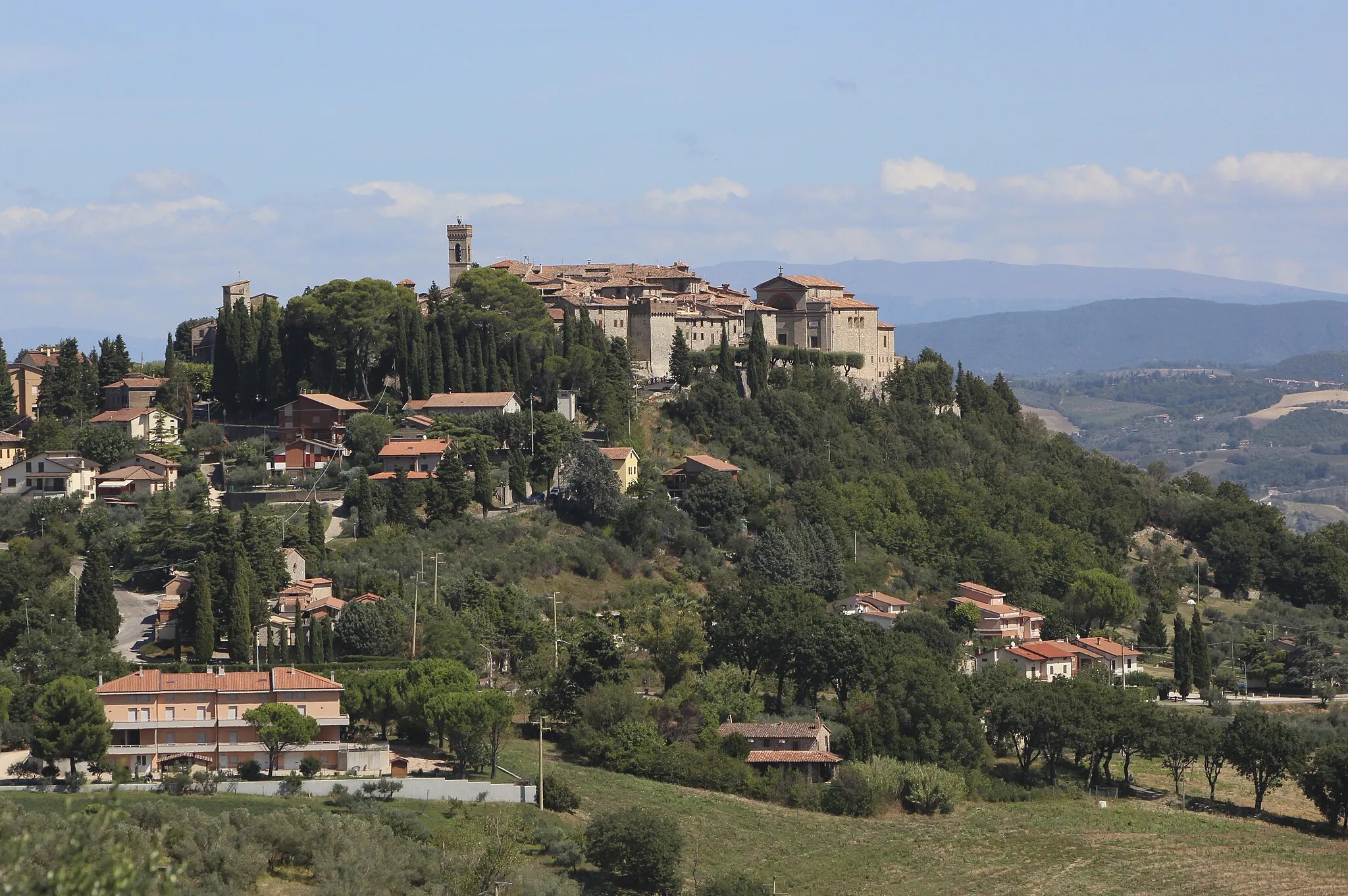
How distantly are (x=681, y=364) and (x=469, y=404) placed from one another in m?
12.8


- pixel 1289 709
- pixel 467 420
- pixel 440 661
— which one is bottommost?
pixel 1289 709

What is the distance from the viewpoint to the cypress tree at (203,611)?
52.1 metres

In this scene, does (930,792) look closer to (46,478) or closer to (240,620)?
(240,620)

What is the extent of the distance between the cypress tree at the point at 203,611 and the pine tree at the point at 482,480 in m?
14.1

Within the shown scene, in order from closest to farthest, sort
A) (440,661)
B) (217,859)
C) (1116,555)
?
(217,859), (440,661), (1116,555)

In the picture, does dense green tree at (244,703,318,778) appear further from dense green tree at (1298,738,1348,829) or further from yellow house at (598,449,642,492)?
yellow house at (598,449,642,492)

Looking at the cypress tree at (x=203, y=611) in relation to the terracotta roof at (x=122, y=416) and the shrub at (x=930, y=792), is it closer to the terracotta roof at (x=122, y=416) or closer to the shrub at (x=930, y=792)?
the terracotta roof at (x=122, y=416)

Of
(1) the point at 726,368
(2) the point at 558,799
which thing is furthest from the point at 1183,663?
(2) the point at 558,799

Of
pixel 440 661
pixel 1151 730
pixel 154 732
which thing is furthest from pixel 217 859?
pixel 1151 730

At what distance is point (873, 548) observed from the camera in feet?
249

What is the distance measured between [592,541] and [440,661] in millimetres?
18515

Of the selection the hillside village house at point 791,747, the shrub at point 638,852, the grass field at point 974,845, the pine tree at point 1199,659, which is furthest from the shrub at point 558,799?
the pine tree at point 1199,659

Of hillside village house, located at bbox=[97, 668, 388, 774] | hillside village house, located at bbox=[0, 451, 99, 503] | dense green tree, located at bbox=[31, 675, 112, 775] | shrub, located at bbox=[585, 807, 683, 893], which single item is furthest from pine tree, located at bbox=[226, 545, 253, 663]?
shrub, located at bbox=[585, 807, 683, 893]

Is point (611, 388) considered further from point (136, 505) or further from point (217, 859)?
point (217, 859)
